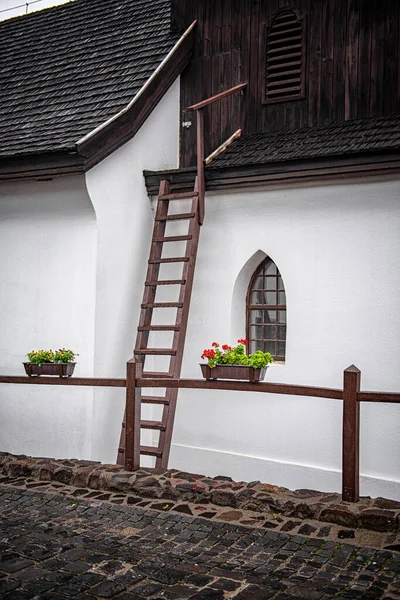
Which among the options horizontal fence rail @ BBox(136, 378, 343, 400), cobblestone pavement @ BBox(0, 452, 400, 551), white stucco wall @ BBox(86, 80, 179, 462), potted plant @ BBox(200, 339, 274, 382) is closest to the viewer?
cobblestone pavement @ BBox(0, 452, 400, 551)

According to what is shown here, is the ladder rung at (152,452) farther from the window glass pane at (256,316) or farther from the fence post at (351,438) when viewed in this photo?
the fence post at (351,438)

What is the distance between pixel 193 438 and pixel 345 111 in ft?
15.4

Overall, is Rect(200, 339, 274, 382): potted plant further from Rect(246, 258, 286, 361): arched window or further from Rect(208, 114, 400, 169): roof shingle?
Rect(208, 114, 400, 169): roof shingle

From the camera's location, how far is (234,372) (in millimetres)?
7289

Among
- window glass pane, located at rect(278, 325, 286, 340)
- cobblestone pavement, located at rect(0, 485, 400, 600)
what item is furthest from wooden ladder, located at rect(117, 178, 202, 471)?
cobblestone pavement, located at rect(0, 485, 400, 600)

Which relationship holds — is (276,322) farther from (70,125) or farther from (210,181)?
(70,125)

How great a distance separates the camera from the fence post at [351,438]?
243 inches

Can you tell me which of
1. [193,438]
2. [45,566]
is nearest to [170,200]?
[193,438]

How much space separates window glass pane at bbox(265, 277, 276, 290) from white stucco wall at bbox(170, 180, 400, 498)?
0.26 metres

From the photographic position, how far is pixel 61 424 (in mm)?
9320

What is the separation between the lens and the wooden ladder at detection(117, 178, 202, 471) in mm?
8656

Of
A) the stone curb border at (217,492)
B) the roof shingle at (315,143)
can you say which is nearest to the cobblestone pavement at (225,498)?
the stone curb border at (217,492)

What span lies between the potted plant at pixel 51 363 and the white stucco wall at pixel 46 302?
0.60 m

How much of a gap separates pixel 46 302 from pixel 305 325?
3368 millimetres
